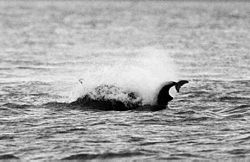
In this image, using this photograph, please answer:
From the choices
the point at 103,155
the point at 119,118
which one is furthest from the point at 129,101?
the point at 103,155

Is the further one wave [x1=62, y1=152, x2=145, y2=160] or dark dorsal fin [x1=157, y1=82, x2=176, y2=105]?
dark dorsal fin [x1=157, y1=82, x2=176, y2=105]

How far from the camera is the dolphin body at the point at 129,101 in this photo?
19.4m

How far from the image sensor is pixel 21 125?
17469 millimetres

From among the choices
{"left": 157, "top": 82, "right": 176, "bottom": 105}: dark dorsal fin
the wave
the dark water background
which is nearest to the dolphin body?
{"left": 157, "top": 82, "right": 176, "bottom": 105}: dark dorsal fin

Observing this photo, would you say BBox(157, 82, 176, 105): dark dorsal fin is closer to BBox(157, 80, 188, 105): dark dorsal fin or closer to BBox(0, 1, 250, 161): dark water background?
BBox(157, 80, 188, 105): dark dorsal fin

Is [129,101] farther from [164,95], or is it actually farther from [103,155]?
[103,155]

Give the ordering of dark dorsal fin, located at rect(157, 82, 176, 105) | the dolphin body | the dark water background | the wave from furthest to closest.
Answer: dark dorsal fin, located at rect(157, 82, 176, 105), the dolphin body, the dark water background, the wave

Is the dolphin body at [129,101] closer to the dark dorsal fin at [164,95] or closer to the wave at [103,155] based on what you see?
the dark dorsal fin at [164,95]

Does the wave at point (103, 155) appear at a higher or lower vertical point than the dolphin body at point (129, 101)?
lower

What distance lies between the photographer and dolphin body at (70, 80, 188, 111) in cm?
1936

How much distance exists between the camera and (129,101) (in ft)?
64.0

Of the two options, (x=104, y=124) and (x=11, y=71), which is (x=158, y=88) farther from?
(x=11, y=71)

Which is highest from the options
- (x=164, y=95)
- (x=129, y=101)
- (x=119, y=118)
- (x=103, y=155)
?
(x=164, y=95)

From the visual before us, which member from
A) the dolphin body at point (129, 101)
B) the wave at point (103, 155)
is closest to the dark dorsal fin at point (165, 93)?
the dolphin body at point (129, 101)
